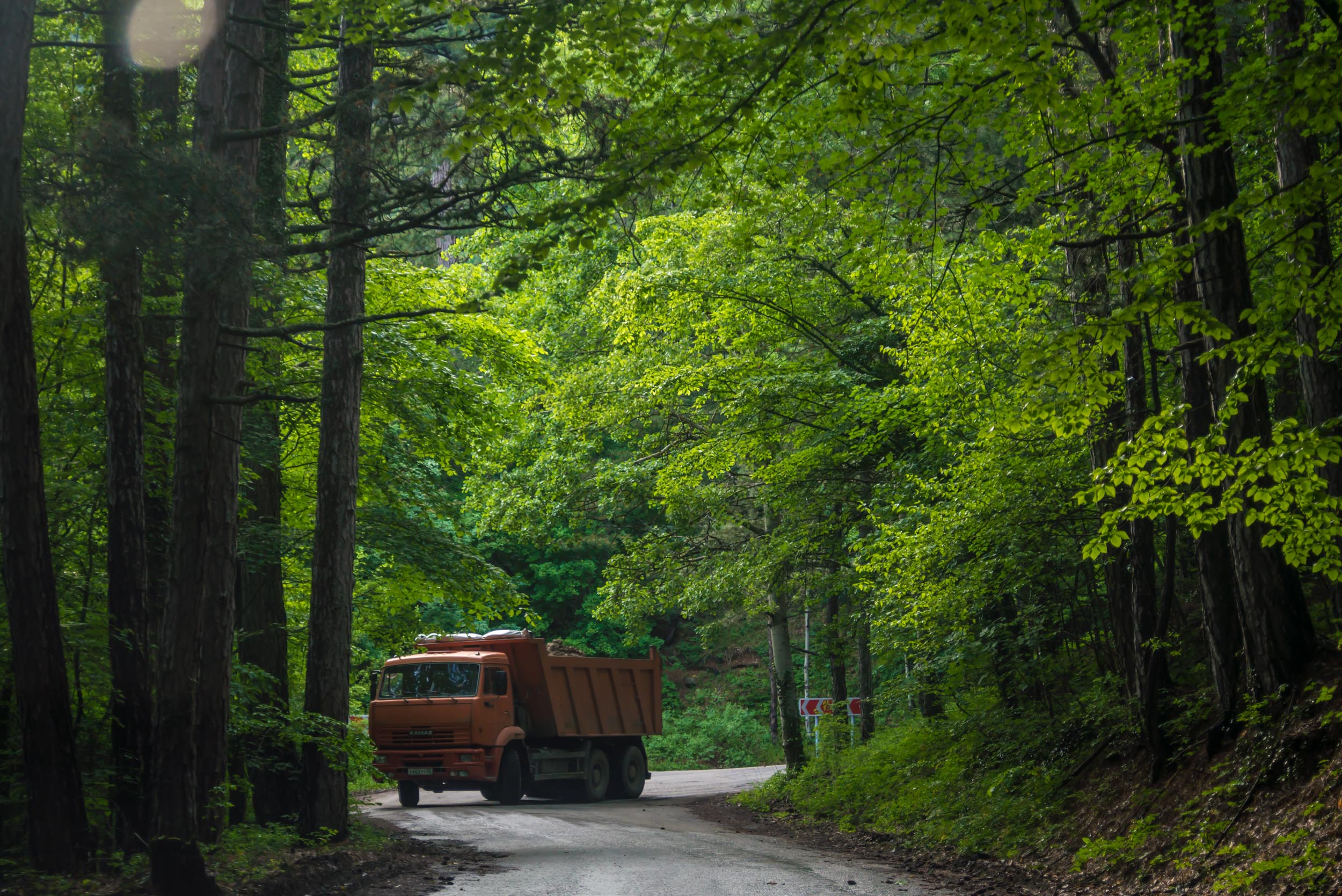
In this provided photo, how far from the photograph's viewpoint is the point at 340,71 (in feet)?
39.7

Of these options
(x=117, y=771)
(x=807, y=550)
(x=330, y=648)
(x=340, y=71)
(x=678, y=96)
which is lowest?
(x=117, y=771)

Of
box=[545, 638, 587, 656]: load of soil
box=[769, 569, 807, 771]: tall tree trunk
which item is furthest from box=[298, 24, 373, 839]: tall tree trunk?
box=[769, 569, 807, 771]: tall tree trunk

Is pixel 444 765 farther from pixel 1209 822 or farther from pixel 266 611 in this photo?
pixel 1209 822

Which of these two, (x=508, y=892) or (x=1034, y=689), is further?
(x=1034, y=689)

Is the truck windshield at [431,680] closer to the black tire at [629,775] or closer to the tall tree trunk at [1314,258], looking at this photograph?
the black tire at [629,775]

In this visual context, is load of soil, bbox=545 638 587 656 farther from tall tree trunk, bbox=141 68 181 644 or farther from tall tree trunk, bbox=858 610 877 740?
tall tree trunk, bbox=141 68 181 644

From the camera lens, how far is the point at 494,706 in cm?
1986

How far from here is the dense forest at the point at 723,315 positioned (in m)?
7.80

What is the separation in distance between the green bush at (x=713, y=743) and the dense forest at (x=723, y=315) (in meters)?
23.1

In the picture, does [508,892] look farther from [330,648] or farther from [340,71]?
[340,71]

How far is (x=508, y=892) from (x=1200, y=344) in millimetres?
7249

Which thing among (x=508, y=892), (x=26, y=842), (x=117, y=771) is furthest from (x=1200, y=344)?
(x=26, y=842)

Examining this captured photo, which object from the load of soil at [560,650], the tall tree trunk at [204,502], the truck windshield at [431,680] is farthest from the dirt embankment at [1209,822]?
the load of soil at [560,650]

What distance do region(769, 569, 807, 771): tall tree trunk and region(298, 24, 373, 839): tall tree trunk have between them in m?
11.0
